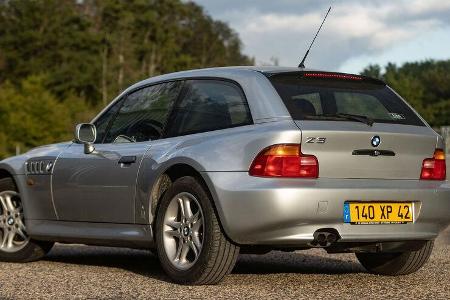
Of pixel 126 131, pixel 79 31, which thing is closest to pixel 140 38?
pixel 79 31

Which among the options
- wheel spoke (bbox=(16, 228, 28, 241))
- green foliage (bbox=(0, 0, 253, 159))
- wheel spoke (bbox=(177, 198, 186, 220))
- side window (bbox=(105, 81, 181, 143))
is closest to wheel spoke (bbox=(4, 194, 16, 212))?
wheel spoke (bbox=(16, 228, 28, 241))

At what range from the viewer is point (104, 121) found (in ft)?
26.0

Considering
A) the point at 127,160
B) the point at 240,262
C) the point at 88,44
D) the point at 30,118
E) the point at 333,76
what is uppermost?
the point at 88,44

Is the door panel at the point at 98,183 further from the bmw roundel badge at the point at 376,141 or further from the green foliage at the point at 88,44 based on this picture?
the green foliage at the point at 88,44

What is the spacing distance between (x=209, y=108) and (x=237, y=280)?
4.15ft

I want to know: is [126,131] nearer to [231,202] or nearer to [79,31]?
[231,202]

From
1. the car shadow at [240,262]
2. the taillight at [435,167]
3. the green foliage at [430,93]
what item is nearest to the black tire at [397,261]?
the car shadow at [240,262]

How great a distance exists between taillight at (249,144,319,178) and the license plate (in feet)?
1.15

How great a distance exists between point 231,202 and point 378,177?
1.03 meters

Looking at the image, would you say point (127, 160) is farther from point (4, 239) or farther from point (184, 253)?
point (4, 239)

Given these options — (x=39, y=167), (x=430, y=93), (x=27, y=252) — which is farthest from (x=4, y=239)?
(x=430, y=93)

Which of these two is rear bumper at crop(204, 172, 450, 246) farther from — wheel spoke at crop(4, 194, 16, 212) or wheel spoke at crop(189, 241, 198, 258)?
wheel spoke at crop(4, 194, 16, 212)

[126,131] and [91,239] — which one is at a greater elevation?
[126,131]

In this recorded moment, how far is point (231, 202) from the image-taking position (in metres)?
6.09
